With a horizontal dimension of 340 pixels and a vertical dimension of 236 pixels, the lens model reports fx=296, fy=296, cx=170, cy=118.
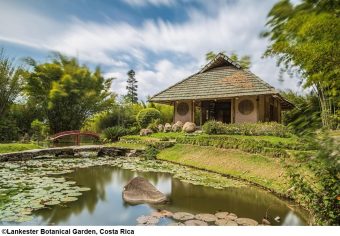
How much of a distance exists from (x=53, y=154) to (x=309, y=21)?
1387cm

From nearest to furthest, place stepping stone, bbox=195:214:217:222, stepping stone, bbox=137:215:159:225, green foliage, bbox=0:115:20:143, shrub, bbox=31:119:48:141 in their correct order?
stepping stone, bbox=137:215:159:225, stepping stone, bbox=195:214:217:222, green foliage, bbox=0:115:20:143, shrub, bbox=31:119:48:141

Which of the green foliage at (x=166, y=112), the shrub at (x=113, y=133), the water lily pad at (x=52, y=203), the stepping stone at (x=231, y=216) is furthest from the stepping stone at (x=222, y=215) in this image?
the green foliage at (x=166, y=112)

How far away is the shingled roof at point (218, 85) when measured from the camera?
17.0 m

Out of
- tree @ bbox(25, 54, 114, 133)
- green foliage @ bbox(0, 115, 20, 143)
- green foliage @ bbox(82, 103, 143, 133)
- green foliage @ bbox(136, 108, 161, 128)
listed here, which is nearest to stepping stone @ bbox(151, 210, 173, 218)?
tree @ bbox(25, 54, 114, 133)

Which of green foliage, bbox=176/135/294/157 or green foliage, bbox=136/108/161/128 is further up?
green foliage, bbox=136/108/161/128

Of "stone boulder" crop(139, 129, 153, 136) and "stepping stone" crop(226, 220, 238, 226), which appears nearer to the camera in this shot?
"stepping stone" crop(226, 220, 238, 226)

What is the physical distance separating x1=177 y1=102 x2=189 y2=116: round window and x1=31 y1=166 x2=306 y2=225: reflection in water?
438 inches

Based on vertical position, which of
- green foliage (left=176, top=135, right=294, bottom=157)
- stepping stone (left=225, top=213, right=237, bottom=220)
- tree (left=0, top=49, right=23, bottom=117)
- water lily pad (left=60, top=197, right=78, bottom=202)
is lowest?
stepping stone (left=225, top=213, right=237, bottom=220)

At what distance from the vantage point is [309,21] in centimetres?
282

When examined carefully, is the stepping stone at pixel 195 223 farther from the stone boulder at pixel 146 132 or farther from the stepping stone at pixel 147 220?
the stone boulder at pixel 146 132

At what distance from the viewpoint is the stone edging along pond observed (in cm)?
1216

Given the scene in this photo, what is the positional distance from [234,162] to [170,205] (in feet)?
14.7

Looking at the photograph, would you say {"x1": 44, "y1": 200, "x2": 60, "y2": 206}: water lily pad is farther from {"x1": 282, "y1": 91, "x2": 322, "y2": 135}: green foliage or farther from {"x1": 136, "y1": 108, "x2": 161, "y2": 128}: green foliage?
{"x1": 136, "y1": 108, "x2": 161, "y2": 128}: green foliage

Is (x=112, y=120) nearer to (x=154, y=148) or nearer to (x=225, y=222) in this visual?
(x=154, y=148)
